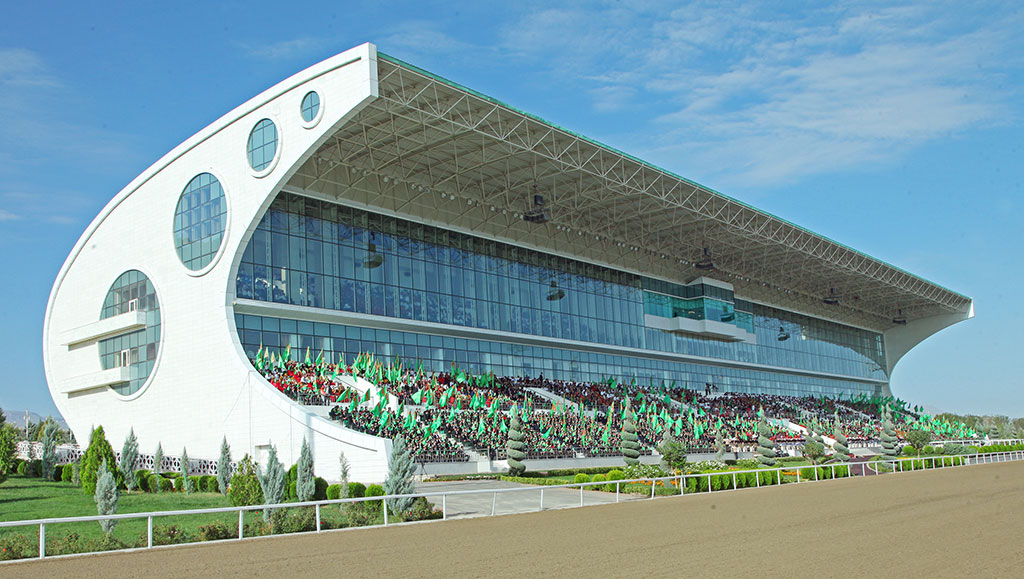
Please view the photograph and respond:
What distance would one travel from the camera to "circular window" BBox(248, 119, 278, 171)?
110 feet

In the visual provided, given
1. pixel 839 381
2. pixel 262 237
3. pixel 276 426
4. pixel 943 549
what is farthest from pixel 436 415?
pixel 839 381

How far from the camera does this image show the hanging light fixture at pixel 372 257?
41000mm

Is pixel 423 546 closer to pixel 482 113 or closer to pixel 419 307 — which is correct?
pixel 482 113

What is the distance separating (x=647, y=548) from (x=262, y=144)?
26094 mm

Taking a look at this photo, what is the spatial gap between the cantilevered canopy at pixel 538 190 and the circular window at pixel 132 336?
325 inches

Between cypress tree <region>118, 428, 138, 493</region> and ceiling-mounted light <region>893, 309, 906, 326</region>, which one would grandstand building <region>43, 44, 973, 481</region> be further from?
ceiling-mounted light <region>893, 309, 906, 326</region>

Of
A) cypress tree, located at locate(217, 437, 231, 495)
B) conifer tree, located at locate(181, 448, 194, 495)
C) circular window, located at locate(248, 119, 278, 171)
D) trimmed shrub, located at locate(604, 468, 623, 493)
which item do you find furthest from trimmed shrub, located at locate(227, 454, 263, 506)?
circular window, located at locate(248, 119, 278, 171)

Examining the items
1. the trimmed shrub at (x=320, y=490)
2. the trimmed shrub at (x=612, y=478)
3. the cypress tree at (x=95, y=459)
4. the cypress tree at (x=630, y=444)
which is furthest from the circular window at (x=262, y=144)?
the trimmed shrub at (x=612, y=478)

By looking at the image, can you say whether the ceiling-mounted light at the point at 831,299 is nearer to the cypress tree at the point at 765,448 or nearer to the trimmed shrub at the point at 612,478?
the cypress tree at the point at 765,448

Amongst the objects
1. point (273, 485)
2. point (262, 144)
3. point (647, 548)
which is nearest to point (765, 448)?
point (273, 485)

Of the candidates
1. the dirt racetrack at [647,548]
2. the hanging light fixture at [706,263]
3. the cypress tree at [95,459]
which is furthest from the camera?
the hanging light fixture at [706,263]

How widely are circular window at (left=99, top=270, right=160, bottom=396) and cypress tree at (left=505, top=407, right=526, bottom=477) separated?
16.1m

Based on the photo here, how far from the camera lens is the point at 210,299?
1339 inches

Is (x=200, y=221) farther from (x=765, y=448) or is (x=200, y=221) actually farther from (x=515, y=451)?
(x=765, y=448)
